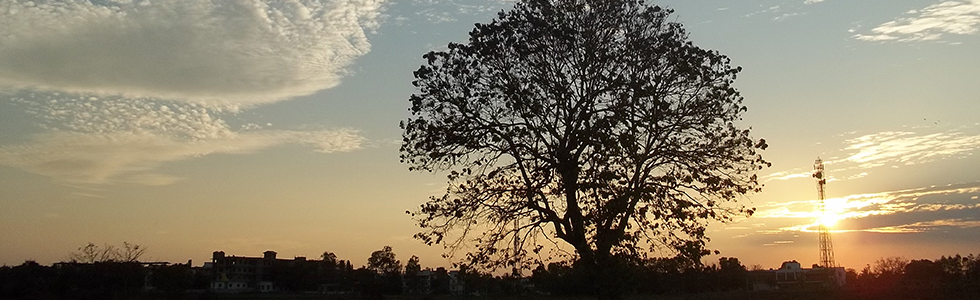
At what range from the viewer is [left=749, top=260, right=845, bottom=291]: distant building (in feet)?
354

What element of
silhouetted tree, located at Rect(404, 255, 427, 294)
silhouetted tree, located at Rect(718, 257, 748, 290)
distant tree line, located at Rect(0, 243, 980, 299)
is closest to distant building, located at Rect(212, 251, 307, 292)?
distant tree line, located at Rect(0, 243, 980, 299)

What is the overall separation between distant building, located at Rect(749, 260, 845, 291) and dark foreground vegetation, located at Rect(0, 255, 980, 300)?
2.62 metres

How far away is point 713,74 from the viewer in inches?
758

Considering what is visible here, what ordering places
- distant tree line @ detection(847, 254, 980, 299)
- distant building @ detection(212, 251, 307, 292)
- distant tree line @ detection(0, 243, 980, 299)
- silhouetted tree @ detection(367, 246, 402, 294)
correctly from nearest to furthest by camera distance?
distant tree line @ detection(0, 243, 980, 299) < distant tree line @ detection(847, 254, 980, 299) < silhouetted tree @ detection(367, 246, 402, 294) < distant building @ detection(212, 251, 307, 292)

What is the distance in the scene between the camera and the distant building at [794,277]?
107825 mm

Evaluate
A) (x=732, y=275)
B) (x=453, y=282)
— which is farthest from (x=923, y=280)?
(x=453, y=282)

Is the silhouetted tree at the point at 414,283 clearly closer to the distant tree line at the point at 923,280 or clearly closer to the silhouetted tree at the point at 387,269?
the silhouetted tree at the point at 387,269

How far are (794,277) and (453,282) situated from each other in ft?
231

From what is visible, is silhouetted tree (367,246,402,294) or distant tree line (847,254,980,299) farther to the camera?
silhouetted tree (367,246,402,294)

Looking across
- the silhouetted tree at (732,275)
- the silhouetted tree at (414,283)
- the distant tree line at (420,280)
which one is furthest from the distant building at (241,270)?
the silhouetted tree at (732,275)

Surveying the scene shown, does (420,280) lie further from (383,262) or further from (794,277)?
(794,277)

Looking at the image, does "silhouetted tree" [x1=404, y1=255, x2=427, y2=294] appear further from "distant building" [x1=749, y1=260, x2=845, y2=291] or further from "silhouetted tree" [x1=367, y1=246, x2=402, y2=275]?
"distant building" [x1=749, y1=260, x2=845, y2=291]

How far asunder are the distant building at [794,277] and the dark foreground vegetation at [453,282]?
262 centimetres

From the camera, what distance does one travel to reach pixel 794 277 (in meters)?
127
